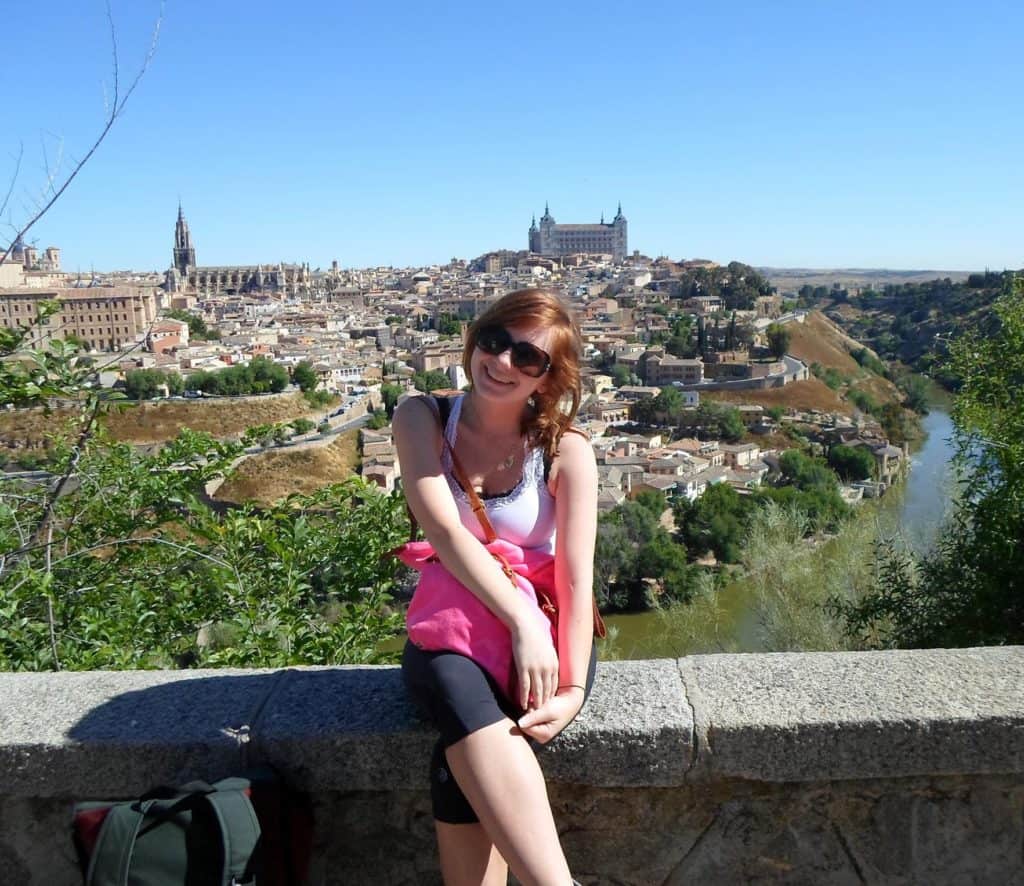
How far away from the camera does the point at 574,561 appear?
1.28 m

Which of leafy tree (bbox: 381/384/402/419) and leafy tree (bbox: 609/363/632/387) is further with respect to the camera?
leafy tree (bbox: 609/363/632/387)

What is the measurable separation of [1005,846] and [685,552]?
1877cm

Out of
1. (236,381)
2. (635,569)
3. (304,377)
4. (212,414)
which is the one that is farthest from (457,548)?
(304,377)

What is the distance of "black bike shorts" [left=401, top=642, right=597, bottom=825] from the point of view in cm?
110

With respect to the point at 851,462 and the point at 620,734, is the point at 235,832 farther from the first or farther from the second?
the point at 851,462

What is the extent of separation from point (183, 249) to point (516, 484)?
4125 inches

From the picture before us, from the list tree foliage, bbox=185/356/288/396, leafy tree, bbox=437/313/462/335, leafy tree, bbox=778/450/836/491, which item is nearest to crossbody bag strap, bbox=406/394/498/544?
leafy tree, bbox=778/450/836/491

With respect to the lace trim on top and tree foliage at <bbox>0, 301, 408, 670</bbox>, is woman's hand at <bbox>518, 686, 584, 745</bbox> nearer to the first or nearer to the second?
the lace trim on top

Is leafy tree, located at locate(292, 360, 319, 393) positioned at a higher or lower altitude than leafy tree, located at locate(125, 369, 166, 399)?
lower

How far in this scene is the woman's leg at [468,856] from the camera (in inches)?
44.5

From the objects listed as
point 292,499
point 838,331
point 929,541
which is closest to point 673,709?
point 292,499

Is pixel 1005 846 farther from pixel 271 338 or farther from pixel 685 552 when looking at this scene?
pixel 271 338

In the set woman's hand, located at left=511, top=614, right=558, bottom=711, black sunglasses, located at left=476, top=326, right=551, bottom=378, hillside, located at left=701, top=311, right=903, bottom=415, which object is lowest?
hillside, located at left=701, top=311, right=903, bottom=415

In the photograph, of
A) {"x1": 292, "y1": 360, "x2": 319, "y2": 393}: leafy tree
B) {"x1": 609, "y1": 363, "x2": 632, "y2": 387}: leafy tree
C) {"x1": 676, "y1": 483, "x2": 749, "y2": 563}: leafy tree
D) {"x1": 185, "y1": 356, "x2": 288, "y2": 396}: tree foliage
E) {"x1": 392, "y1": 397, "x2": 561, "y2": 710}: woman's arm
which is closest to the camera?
{"x1": 392, "y1": 397, "x2": 561, "y2": 710}: woman's arm
